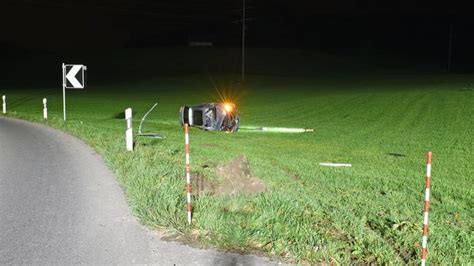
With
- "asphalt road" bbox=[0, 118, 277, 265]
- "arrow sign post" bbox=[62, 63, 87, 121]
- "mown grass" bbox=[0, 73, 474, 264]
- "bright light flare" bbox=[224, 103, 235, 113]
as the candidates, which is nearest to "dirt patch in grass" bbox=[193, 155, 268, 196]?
"mown grass" bbox=[0, 73, 474, 264]

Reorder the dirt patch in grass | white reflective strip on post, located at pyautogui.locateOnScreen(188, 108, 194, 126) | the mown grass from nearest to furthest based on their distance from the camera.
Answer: the mown grass, the dirt patch in grass, white reflective strip on post, located at pyautogui.locateOnScreen(188, 108, 194, 126)

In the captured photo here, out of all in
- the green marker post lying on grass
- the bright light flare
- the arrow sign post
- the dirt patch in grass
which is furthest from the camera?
the green marker post lying on grass

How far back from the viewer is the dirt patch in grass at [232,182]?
9.54 meters

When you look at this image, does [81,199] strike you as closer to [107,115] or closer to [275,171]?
[275,171]

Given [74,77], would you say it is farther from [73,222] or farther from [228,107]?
[73,222]

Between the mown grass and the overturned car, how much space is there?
613 mm

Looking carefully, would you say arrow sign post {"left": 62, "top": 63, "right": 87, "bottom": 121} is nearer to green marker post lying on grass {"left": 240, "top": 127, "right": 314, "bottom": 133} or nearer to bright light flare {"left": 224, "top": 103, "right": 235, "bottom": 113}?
bright light flare {"left": 224, "top": 103, "right": 235, "bottom": 113}

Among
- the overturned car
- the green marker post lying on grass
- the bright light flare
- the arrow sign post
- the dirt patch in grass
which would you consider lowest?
the green marker post lying on grass

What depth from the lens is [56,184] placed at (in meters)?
9.35

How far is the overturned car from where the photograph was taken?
21036mm

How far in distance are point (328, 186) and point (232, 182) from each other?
6.92ft

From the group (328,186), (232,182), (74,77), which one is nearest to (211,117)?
(74,77)

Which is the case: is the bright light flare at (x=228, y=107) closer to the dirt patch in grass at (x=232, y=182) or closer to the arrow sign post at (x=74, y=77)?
the arrow sign post at (x=74, y=77)

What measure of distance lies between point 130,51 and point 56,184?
10185 centimetres
